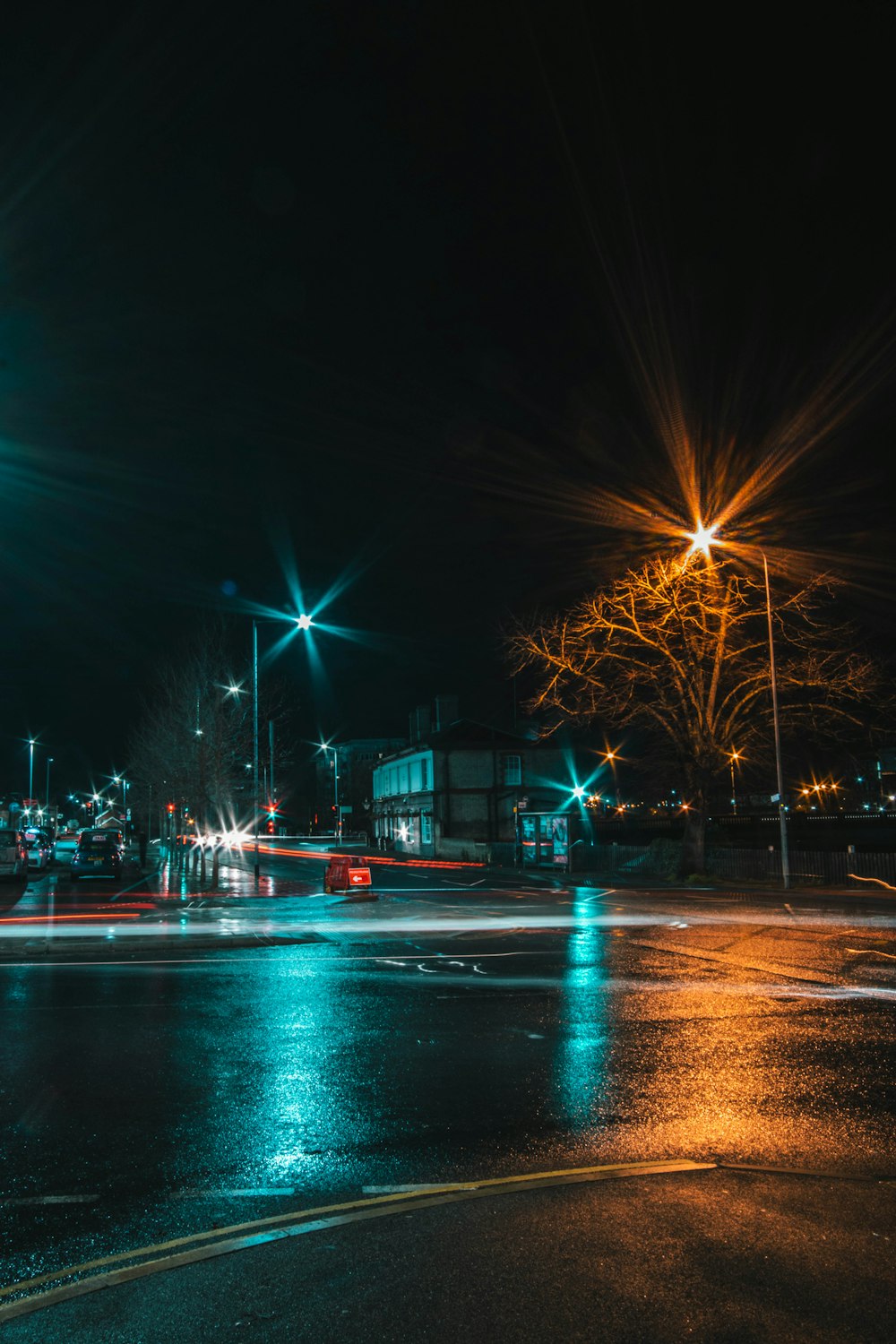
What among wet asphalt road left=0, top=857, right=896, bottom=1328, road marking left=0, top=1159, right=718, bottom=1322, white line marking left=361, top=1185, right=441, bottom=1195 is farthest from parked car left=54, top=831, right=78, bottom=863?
road marking left=0, top=1159, right=718, bottom=1322

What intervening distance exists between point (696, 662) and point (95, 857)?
927 inches

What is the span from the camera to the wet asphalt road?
5.94 meters

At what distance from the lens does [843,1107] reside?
7203 millimetres

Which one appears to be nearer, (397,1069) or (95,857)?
(397,1069)

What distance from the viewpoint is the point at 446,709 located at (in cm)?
7775

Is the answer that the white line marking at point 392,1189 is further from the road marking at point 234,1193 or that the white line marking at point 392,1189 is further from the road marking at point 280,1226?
the road marking at point 234,1193

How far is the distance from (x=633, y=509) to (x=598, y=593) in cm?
381

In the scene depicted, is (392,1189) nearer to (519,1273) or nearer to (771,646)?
(519,1273)

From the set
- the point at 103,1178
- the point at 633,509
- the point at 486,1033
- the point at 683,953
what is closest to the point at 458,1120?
the point at 103,1178

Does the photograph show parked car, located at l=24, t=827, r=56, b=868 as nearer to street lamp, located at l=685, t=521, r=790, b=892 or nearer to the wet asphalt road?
street lamp, located at l=685, t=521, r=790, b=892

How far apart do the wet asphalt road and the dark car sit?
73.5 feet

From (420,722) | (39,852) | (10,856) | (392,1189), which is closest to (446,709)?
(420,722)

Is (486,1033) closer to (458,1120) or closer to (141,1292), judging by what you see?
(458,1120)

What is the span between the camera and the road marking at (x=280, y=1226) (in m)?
4.51
